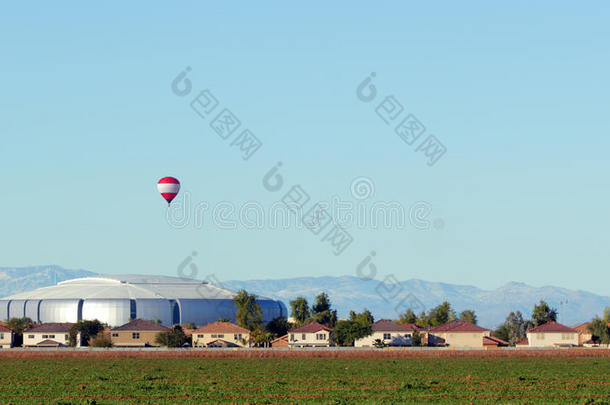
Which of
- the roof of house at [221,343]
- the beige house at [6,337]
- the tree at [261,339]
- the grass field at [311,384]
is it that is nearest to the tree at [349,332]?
the tree at [261,339]

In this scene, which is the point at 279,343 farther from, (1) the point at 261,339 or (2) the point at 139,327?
(2) the point at 139,327

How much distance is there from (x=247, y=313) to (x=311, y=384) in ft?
436

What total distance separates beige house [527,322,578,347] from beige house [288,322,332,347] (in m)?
31.3

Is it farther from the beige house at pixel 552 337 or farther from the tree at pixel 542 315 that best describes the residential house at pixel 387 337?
the tree at pixel 542 315

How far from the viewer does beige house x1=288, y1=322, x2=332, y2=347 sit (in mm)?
163000

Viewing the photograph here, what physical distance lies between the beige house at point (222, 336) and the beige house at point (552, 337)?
4415 centimetres

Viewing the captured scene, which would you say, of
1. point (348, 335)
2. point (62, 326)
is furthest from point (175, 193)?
point (62, 326)

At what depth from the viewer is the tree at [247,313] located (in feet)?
616

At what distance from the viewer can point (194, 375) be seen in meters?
69.2

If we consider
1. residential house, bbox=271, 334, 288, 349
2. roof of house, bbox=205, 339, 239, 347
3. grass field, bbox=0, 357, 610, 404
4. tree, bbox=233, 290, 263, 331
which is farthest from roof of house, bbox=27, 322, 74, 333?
grass field, bbox=0, 357, 610, 404

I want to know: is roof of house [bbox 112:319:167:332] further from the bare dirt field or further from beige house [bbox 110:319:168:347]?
the bare dirt field

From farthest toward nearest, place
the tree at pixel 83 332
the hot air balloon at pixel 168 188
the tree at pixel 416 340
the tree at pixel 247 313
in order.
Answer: the tree at pixel 247 313 → the tree at pixel 83 332 → the tree at pixel 416 340 → the hot air balloon at pixel 168 188

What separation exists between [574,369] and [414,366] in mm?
12820

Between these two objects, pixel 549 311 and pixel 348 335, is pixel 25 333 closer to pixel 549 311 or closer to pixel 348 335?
pixel 348 335
